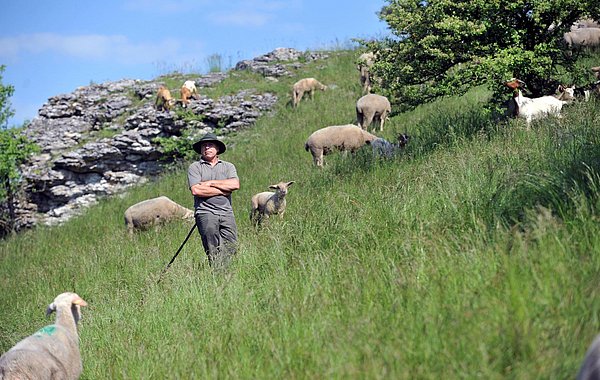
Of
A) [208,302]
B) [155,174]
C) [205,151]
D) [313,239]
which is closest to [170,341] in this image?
[208,302]

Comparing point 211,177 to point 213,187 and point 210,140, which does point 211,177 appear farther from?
point 210,140

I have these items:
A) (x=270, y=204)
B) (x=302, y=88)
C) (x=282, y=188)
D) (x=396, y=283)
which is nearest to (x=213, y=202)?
(x=282, y=188)

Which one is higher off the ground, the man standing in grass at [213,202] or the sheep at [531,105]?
the sheep at [531,105]

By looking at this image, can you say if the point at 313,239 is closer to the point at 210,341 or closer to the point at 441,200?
the point at 441,200

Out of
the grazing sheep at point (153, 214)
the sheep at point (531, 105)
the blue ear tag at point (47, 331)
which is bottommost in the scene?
the grazing sheep at point (153, 214)

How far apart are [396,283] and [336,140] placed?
1299 cm

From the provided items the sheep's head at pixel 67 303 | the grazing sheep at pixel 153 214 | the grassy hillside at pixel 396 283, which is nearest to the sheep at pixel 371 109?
the grazing sheep at pixel 153 214

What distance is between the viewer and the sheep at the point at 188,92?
99.6 feet

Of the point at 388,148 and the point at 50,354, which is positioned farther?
the point at 388,148

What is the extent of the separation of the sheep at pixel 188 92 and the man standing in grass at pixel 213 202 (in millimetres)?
21075

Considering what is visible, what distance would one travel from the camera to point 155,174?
29.8 m

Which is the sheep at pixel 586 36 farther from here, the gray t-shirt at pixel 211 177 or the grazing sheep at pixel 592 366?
the grazing sheep at pixel 592 366

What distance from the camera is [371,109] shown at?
20250 mm

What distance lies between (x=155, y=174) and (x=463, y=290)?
2642cm
